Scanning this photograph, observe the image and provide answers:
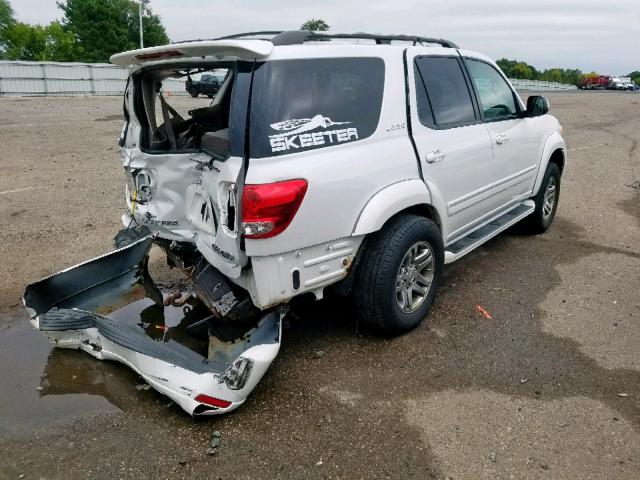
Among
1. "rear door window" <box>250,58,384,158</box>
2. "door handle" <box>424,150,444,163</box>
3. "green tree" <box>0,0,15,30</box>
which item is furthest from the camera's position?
"green tree" <box>0,0,15,30</box>

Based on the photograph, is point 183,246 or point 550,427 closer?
point 550,427

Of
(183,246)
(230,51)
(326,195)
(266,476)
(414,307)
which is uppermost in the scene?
(230,51)

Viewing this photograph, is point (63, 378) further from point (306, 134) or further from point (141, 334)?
point (306, 134)

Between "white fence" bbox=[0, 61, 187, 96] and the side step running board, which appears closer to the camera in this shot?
the side step running board

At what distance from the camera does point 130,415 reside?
2.91 meters

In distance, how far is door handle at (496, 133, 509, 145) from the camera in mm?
4504

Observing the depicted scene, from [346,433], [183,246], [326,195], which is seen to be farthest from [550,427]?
[183,246]

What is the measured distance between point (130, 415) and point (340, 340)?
1.45 metres

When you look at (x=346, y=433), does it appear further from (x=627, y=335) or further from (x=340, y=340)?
(x=627, y=335)

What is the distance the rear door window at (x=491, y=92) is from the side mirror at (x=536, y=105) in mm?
139

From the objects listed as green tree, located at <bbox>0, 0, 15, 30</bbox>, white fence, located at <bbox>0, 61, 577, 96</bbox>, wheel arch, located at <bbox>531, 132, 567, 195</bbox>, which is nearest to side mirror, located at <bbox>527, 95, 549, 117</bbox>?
wheel arch, located at <bbox>531, 132, 567, 195</bbox>

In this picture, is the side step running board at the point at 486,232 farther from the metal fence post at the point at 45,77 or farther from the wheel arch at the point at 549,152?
the metal fence post at the point at 45,77

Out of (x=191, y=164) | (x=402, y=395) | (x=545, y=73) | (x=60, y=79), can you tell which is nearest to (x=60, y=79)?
(x=60, y=79)

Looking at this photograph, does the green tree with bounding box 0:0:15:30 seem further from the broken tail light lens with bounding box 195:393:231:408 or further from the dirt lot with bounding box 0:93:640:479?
the broken tail light lens with bounding box 195:393:231:408
